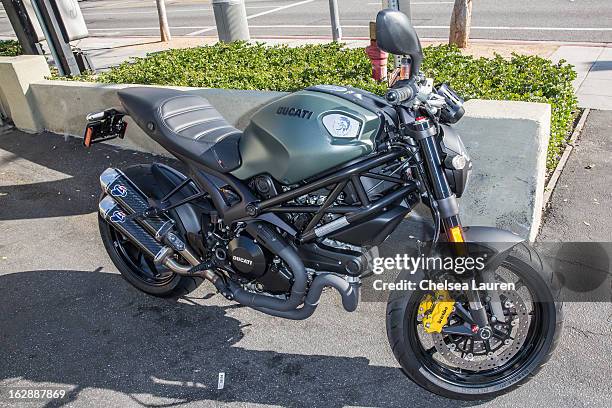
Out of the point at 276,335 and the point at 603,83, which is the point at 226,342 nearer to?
the point at 276,335

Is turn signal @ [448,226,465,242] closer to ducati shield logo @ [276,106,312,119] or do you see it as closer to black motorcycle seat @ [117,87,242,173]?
ducati shield logo @ [276,106,312,119]

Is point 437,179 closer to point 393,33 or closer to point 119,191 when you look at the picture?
point 393,33

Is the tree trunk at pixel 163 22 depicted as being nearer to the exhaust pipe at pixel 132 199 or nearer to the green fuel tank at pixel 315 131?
the exhaust pipe at pixel 132 199

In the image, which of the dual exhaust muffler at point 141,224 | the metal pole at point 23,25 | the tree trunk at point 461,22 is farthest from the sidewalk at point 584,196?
the metal pole at point 23,25

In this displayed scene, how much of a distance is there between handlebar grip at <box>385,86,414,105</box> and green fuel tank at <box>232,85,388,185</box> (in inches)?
7.1

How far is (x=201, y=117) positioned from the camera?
3588 millimetres

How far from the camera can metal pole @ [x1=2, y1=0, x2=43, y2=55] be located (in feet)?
29.2

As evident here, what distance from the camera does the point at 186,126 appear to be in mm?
3451

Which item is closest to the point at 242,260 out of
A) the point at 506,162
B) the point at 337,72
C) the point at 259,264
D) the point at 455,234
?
the point at 259,264

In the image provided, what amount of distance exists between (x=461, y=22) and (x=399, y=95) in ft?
28.4

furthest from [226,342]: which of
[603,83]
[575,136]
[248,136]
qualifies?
[603,83]

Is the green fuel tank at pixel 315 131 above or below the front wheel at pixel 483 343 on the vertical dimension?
above

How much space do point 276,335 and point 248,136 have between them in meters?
1.38

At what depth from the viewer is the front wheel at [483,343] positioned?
2922 mm
